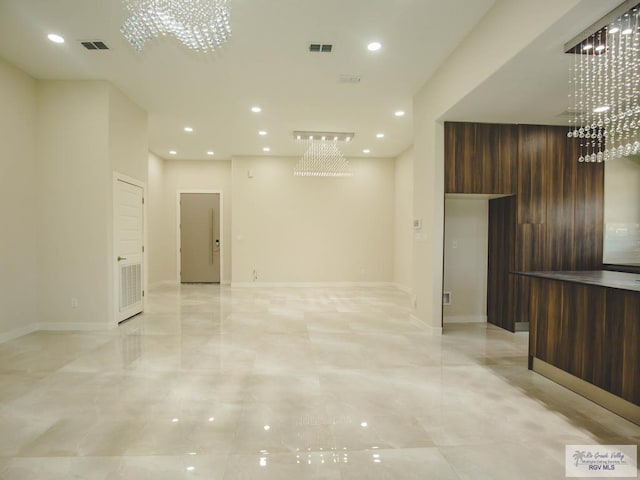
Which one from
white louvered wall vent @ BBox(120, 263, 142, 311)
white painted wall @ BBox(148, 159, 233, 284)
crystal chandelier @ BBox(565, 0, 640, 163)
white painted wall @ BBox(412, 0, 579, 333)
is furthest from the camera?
white painted wall @ BBox(148, 159, 233, 284)

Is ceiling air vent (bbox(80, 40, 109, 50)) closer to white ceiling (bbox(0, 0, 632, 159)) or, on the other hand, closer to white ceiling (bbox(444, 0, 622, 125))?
white ceiling (bbox(0, 0, 632, 159))

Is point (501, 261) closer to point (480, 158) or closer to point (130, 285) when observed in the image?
point (480, 158)

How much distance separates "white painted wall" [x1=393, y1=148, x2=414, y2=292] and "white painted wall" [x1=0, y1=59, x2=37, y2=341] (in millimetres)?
6667

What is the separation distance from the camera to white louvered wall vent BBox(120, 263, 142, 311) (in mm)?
5070

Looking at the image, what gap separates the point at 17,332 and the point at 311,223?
603cm

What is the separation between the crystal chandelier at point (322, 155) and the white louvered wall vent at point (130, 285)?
140 inches

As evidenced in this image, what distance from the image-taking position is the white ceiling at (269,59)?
3.25 metres

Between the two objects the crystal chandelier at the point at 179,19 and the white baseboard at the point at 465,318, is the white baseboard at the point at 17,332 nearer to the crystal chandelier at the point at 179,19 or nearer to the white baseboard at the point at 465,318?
the crystal chandelier at the point at 179,19

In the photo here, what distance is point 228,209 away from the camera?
9328mm

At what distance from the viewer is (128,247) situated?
526cm

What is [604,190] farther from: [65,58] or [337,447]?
[65,58]

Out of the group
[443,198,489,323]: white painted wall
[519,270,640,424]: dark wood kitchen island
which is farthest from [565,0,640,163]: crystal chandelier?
[443,198,489,323]: white painted wall

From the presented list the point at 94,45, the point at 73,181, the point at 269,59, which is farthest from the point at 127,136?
the point at 269,59

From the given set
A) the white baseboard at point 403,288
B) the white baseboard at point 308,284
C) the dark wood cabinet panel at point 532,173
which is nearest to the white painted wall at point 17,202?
the white baseboard at point 308,284
